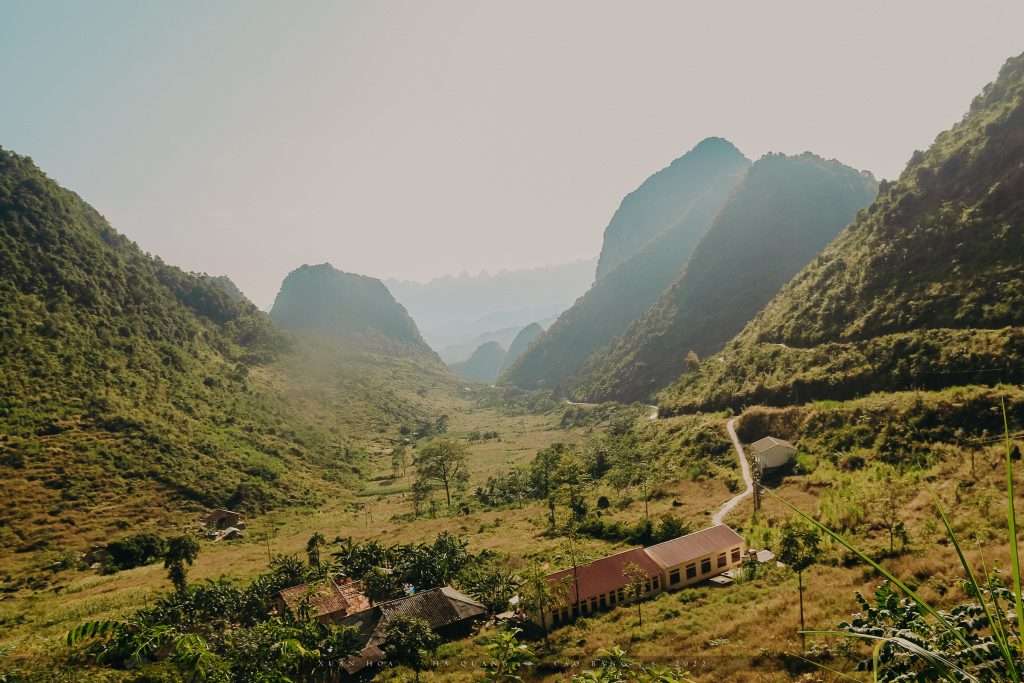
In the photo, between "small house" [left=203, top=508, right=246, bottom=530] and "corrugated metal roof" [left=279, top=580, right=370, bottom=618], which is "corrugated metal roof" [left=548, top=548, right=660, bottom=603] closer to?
"corrugated metal roof" [left=279, top=580, right=370, bottom=618]

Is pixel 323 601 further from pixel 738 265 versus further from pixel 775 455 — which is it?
pixel 738 265

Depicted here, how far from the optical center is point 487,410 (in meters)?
198

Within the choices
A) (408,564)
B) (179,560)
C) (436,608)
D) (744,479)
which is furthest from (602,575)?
(179,560)

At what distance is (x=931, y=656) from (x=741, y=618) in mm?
25613

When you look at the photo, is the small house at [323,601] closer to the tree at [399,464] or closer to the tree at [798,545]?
the tree at [798,545]

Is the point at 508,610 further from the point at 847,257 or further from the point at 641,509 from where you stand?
the point at 847,257

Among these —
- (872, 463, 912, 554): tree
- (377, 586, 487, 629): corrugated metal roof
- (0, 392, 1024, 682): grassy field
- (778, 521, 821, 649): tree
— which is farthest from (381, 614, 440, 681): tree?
(872, 463, 912, 554): tree

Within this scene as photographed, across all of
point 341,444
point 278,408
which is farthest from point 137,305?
point 341,444

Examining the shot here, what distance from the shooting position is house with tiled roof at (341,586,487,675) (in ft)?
106

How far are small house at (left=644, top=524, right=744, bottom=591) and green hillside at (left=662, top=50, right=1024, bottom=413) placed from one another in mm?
26020

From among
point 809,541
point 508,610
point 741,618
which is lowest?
point 508,610

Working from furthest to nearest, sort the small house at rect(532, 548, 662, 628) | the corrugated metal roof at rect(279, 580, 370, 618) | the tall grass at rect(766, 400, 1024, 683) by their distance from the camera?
the corrugated metal roof at rect(279, 580, 370, 618), the small house at rect(532, 548, 662, 628), the tall grass at rect(766, 400, 1024, 683)

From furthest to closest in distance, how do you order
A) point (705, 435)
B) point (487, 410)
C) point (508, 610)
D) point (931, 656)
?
point (487, 410)
point (705, 435)
point (508, 610)
point (931, 656)

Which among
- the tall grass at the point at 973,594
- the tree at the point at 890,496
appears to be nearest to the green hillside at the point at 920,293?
the tree at the point at 890,496
